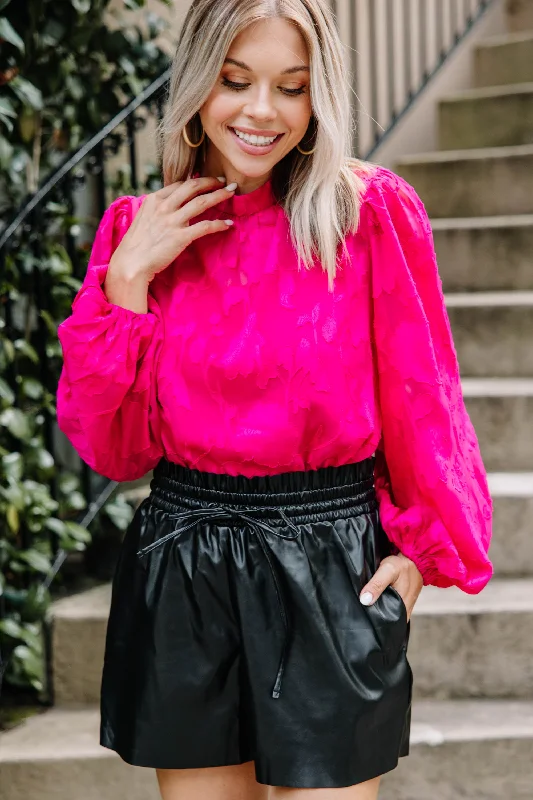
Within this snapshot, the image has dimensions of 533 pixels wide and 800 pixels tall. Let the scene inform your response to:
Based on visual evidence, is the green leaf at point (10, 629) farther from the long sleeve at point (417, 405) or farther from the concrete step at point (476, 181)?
the concrete step at point (476, 181)

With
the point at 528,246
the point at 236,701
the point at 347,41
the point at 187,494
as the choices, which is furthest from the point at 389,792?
the point at 347,41

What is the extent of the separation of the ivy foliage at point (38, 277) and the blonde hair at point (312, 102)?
1.16 metres

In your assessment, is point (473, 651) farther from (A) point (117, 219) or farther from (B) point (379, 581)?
(A) point (117, 219)

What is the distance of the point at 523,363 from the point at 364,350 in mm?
2058

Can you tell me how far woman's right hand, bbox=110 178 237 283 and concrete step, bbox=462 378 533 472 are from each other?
172 centimetres

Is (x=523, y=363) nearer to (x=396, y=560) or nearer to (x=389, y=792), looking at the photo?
(x=389, y=792)

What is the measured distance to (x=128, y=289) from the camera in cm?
159

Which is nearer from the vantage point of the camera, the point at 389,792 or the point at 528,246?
the point at 389,792

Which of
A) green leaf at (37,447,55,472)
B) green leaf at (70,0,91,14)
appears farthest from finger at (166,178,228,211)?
green leaf at (70,0,91,14)

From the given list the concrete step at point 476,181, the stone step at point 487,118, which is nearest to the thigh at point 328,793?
the concrete step at point 476,181

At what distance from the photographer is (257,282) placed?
5.14 ft

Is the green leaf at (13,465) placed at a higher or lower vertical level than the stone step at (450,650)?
higher

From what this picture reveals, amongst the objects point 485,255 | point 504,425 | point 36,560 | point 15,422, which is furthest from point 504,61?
point 36,560

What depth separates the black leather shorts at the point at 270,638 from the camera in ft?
5.03
